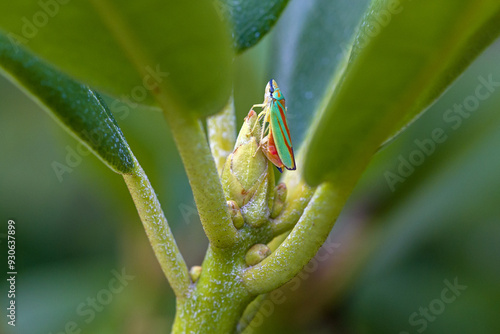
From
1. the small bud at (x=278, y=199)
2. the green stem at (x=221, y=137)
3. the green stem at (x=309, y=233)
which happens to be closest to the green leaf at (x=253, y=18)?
the green stem at (x=221, y=137)

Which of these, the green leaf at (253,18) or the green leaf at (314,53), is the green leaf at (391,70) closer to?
the green leaf at (253,18)

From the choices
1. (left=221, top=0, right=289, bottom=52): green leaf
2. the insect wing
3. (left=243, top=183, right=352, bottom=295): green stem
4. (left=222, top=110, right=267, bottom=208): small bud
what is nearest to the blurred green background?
the insect wing

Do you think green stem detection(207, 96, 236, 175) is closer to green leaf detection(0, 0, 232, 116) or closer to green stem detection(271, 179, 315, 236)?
green stem detection(271, 179, 315, 236)

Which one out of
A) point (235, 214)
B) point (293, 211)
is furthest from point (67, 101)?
point (293, 211)

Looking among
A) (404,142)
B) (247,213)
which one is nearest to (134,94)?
(247,213)

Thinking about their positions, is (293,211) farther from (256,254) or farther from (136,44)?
(136,44)

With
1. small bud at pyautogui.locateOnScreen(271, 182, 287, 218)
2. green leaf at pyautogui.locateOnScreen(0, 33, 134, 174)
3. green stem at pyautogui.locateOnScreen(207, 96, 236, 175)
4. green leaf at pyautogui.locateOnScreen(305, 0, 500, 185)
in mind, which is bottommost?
green leaf at pyautogui.locateOnScreen(305, 0, 500, 185)

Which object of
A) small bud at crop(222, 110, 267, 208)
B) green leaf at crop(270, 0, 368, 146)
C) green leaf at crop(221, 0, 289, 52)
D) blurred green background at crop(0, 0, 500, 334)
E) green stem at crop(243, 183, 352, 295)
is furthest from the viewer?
blurred green background at crop(0, 0, 500, 334)

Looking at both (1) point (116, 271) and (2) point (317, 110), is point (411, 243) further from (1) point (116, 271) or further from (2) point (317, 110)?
(1) point (116, 271)
